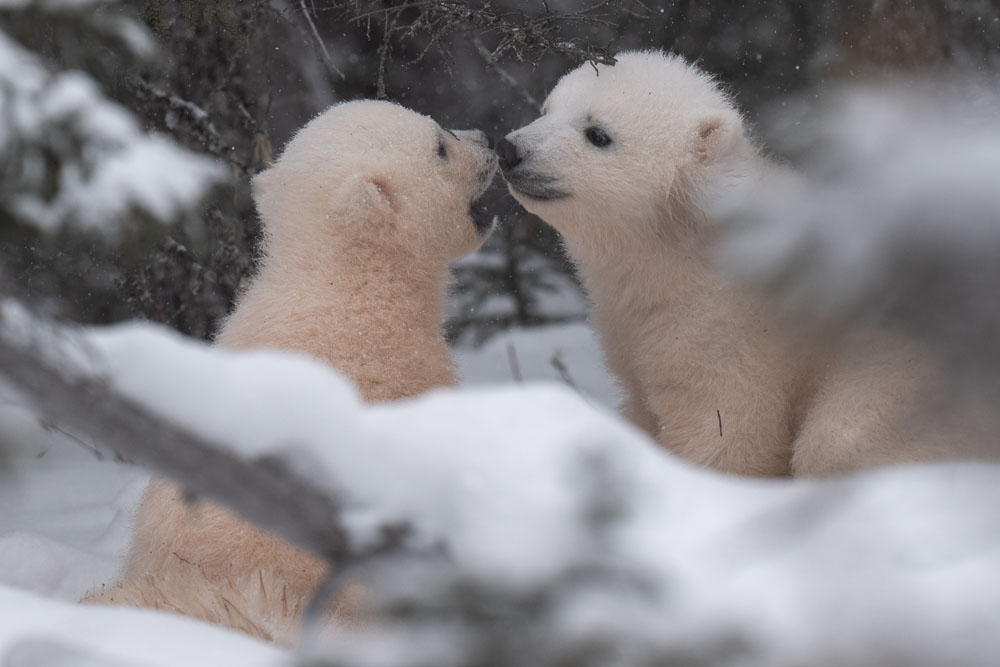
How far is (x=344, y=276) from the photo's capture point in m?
3.49

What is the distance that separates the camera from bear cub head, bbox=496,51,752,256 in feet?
11.6

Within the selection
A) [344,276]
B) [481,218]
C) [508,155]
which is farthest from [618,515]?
[481,218]

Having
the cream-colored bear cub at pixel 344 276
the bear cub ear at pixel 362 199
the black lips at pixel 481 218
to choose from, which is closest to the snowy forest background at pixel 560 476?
the cream-colored bear cub at pixel 344 276

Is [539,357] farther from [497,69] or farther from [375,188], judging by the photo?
[375,188]

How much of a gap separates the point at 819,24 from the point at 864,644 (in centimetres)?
502

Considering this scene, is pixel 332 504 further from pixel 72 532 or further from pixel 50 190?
pixel 72 532

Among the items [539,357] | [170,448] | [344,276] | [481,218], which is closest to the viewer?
[170,448]

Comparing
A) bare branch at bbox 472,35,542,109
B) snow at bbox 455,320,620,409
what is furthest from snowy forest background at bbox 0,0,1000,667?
snow at bbox 455,320,620,409

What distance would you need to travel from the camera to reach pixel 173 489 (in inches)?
122

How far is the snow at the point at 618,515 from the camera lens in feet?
4.51

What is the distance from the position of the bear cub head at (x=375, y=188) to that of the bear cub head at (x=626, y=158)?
0.34m

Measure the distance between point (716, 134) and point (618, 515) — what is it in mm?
2342

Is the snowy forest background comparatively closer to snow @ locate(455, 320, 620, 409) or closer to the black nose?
the black nose

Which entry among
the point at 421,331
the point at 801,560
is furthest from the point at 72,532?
the point at 801,560
